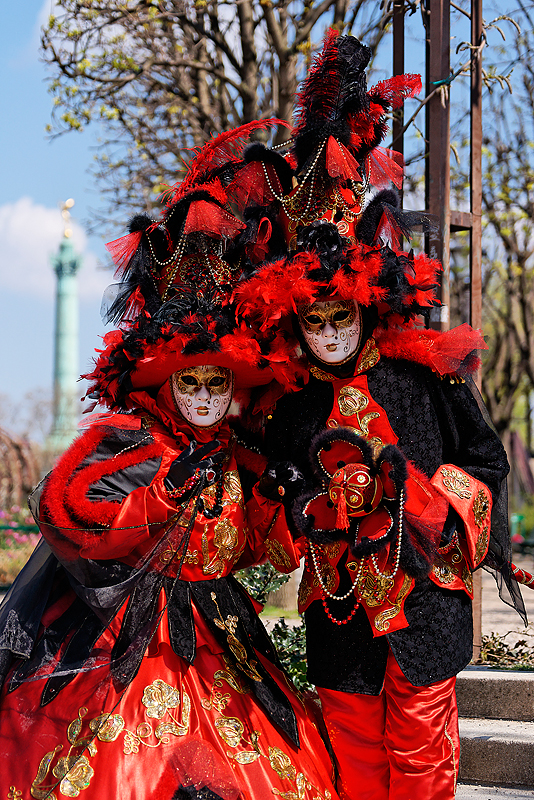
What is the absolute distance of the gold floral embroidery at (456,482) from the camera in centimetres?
272

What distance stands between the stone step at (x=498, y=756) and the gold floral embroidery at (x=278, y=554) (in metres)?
1.14

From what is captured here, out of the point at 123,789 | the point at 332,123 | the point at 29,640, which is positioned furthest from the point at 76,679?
the point at 332,123

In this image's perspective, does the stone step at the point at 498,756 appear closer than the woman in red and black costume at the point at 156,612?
No

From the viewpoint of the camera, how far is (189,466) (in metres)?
2.64

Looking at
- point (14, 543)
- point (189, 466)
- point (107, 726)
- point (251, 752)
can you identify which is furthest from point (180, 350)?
point (14, 543)

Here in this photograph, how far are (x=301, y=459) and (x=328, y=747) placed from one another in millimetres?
987

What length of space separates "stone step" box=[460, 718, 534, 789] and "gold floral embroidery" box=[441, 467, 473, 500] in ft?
4.09

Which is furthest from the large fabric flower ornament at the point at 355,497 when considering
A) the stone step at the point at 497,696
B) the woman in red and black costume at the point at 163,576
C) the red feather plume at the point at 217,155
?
the stone step at the point at 497,696

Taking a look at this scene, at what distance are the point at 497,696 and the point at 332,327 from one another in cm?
192

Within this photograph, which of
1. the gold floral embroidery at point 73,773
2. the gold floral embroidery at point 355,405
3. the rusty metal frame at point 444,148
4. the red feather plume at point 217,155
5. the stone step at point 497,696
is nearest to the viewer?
the gold floral embroidery at point 73,773

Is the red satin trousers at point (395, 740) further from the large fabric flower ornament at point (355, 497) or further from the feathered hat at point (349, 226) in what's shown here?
the feathered hat at point (349, 226)

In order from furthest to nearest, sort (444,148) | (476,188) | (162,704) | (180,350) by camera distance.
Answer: (476,188), (444,148), (180,350), (162,704)

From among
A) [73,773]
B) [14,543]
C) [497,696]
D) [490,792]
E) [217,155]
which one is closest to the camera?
[73,773]

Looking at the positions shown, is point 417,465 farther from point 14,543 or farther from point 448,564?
point 14,543
